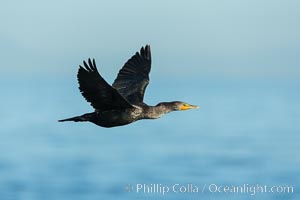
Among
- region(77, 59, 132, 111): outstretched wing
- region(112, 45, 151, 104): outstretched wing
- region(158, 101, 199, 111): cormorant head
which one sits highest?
region(112, 45, 151, 104): outstretched wing

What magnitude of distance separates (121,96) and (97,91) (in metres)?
0.39

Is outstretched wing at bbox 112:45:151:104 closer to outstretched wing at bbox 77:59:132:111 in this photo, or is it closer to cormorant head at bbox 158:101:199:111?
cormorant head at bbox 158:101:199:111

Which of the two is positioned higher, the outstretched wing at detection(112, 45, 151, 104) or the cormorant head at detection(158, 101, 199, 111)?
the outstretched wing at detection(112, 45, 151, 104)

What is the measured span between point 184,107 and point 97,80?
2548 millimetres

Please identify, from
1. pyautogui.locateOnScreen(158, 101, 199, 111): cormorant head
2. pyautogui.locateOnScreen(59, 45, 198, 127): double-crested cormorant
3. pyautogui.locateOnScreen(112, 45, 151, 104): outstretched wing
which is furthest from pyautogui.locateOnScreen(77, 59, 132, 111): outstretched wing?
pyautogui.locateOnScreen(112, 45, 151, 104): outstretched wing

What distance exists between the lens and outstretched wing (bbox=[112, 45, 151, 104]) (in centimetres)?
1460

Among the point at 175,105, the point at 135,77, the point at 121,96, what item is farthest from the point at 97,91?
the point at 135,77

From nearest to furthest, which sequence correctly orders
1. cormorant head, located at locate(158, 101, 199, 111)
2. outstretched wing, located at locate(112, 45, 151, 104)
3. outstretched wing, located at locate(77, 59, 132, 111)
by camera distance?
outstretched wing, located at locate(77, 59, 132, 111), cormorant head, located at locate(158, 101, 199, 111), outstretched wing, located at locate(112, 45, 151, 104)

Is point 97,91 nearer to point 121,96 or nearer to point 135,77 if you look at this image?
point 121,96

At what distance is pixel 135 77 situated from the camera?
15.1 metres

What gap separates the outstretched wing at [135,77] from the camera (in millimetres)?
14602

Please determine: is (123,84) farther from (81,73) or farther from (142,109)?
(81,73)

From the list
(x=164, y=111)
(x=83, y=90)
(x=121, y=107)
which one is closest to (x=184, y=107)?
(x=164, y=111)

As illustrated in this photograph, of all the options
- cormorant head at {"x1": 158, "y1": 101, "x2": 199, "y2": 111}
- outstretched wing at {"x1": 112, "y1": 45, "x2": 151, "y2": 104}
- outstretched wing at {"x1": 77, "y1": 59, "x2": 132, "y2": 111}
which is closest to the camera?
outstretched wing at {"x1": 77, "y1": 59, "x2": 132, "y2": 111}
